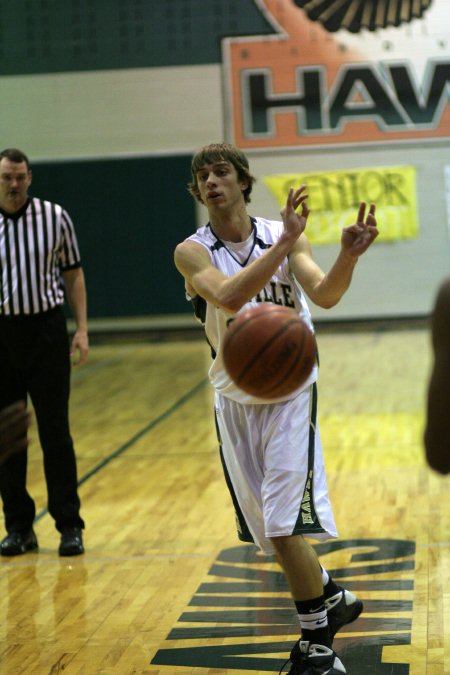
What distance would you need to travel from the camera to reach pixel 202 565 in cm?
571

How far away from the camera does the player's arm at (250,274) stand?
12.7 ft

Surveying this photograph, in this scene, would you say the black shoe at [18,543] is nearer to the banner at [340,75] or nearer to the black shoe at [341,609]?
the black shoe at [341,609]

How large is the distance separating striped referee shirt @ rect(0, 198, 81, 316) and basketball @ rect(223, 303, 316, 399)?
93.2 inches

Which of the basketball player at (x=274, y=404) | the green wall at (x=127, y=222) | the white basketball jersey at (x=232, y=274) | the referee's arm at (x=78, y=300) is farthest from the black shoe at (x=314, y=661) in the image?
the green wall at (x=127, y=222)

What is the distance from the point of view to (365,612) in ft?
15.8

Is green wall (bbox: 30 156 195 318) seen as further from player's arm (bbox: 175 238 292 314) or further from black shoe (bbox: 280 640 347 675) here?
black shoe (bbox: 280 640 347 675)

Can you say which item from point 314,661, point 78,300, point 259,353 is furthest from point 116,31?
point 314,661

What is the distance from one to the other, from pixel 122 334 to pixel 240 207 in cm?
1298

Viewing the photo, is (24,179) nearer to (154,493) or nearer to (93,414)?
(154,493)

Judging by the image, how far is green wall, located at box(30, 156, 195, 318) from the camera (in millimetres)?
16922

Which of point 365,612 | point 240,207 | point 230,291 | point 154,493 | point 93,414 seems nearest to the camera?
point 230,291

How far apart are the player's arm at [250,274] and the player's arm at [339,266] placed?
0.63ft

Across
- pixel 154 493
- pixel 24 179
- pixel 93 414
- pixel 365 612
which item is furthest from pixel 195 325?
pixel 365 612

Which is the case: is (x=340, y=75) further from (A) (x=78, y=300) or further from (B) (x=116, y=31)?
(A) (x=78, y=300)
